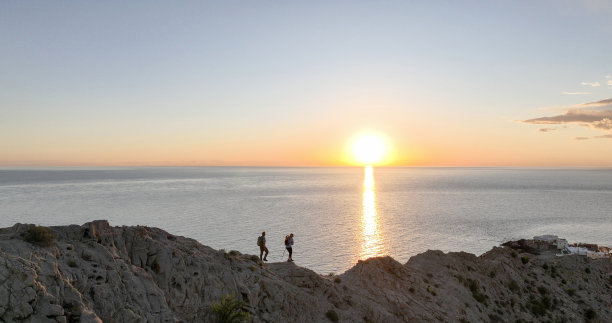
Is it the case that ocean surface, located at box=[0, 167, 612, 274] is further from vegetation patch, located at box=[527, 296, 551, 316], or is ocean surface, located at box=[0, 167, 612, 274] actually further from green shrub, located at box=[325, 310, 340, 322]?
green shrub, located at box=[325, 310, 340, 322]

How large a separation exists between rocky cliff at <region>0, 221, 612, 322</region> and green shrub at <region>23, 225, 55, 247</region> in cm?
7

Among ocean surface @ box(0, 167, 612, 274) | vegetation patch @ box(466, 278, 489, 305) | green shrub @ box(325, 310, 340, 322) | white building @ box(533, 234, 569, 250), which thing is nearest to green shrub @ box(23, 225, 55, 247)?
green shrub @ box(325, 310, 340, 322)

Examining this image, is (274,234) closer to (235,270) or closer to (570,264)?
(570,264)

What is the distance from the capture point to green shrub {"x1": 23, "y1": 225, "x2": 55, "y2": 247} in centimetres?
1712

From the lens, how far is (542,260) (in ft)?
141

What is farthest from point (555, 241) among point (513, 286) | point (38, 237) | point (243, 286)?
point (38, 237)

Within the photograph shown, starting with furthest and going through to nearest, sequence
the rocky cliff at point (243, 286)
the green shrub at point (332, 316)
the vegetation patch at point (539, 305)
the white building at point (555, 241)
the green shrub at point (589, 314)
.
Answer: the white building at point (555, 241) → the green shrub at point (589, 314) → the vegetation patch at point (539, 305) → the green shrub at point (332, 316) → the rocky cliff at point (243, 286)

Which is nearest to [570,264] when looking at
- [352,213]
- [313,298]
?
[313,298]

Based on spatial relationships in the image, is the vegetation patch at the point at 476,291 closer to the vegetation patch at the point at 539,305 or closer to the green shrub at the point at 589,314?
the vegetation patch at the point at 539,305

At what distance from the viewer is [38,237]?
17156 millimetres

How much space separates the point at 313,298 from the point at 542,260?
31.2m

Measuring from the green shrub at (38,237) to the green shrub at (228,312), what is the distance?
307 inches

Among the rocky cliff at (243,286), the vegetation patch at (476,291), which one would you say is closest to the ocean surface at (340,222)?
the vegetation patch at (476,291)

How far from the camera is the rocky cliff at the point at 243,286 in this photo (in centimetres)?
→ 1556
